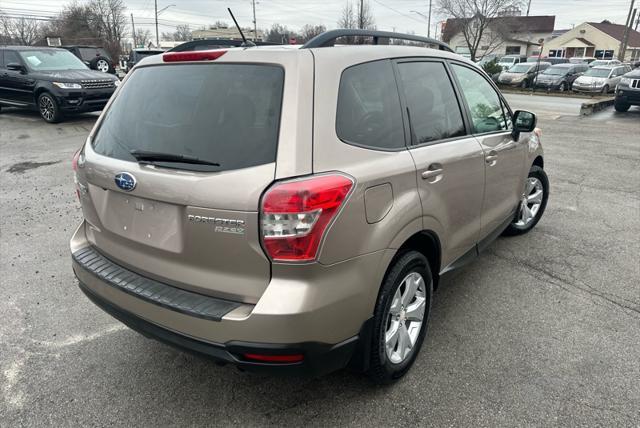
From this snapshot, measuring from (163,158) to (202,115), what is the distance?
27cm

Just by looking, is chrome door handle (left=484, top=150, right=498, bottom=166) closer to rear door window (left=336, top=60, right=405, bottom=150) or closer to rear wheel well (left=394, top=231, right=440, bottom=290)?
rear wheel well (left=394, top=231, right=440, bottom=290)

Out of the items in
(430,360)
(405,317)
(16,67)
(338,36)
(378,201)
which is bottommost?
(430,360)

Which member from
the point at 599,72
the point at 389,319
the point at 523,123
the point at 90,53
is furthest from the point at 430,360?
the point at 599,72

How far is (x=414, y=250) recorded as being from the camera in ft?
8.46

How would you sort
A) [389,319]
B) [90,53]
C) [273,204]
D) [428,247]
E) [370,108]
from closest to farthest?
[273,204], [370,108], [389,319], [428,247], [90,53]

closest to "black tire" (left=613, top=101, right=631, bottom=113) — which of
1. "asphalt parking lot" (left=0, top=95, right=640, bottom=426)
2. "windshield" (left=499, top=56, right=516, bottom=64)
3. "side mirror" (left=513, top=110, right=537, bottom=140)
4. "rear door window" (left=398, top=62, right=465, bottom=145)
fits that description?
"asphalt parking lot" (left=0, top=95, right=640, bottom=426)

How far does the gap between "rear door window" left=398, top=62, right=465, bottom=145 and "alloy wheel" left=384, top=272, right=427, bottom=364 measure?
793mm

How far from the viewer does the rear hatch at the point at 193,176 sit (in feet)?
6.36

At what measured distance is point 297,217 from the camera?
1.88 meters

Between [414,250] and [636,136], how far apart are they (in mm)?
11220

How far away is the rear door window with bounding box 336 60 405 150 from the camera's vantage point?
2.16 m

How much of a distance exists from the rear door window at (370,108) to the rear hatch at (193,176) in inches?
13.0

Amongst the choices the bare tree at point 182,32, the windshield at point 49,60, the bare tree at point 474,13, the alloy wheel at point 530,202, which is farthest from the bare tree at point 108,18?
the alloy wheel at point 530,202

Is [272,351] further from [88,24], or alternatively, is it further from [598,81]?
[88,24]
